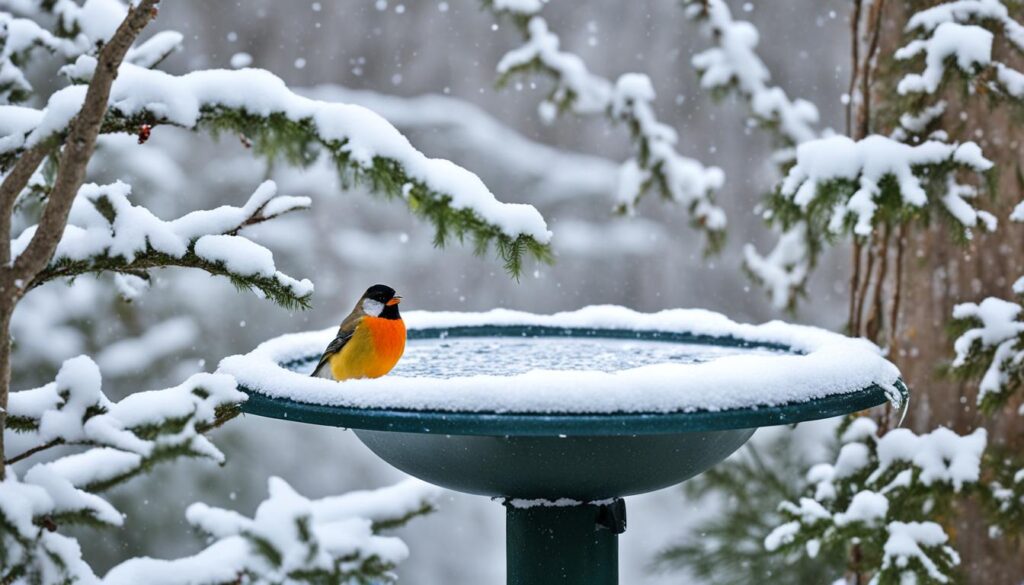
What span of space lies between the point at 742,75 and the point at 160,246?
3.38 m

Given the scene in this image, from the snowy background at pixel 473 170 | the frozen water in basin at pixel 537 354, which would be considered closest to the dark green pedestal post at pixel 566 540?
the frozen water in basin at pixel 537 354

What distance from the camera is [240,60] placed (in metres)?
3.39

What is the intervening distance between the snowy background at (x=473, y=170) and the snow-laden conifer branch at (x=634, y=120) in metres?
2.13

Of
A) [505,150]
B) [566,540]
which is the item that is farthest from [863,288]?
[505,150]

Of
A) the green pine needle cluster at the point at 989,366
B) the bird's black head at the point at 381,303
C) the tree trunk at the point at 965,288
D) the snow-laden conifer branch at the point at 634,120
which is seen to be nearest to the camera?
the bird's black head at the point at 381,303

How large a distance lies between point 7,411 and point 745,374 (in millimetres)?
1131

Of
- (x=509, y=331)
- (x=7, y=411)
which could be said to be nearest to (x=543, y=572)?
(x=509, y=331)

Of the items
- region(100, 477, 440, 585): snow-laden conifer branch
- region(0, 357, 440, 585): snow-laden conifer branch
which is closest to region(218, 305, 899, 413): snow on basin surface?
→ region(0, 357, 440, 585): snow-laden conifer branch

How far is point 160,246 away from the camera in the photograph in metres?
1.73

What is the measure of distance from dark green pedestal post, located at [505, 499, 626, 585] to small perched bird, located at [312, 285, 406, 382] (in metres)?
0.39

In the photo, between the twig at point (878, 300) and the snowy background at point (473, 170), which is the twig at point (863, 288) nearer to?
the twig at point (878, 300)

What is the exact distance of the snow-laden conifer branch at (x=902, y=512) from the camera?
3.27 m

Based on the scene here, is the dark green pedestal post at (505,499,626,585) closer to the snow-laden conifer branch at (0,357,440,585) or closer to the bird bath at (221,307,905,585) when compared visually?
the bird bath at (221,307,905,585)

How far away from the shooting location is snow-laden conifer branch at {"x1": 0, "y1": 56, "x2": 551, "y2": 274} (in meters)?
1.66
